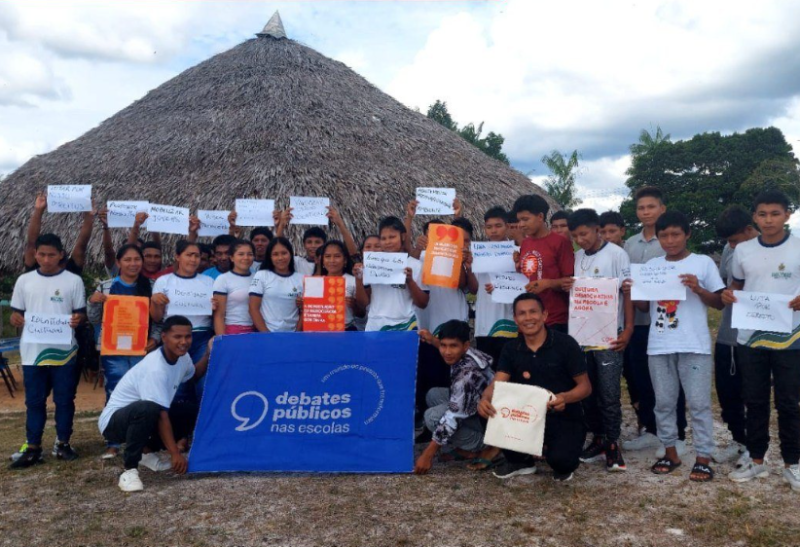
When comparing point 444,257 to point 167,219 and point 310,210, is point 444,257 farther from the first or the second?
point 167,219

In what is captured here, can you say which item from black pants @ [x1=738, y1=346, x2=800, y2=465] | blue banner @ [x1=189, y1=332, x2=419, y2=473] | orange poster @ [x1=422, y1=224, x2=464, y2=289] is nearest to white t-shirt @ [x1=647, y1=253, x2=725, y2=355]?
black pants @ [x1=738, y1=346, x2=800, y2=465]

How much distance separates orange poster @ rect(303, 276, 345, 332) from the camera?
473cm

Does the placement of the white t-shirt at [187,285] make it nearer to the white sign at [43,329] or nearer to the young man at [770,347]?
the white sign at [43,329]

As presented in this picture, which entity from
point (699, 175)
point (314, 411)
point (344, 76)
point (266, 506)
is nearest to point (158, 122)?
point (344, 76)

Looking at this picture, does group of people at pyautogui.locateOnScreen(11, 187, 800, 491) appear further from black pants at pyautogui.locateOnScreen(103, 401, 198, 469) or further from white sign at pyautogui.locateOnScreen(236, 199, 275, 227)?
white sign at pyautogui.locateOnScreen(236, 199, 275, 227)

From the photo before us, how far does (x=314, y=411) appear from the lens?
4340 millimetres

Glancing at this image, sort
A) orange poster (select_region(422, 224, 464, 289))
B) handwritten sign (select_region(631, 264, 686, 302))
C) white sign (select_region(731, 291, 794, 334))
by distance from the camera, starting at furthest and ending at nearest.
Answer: orange poster (select_region(422, 224, 464, 289)) < handwritten sign (select_region(631, 264, 686, 302)) < white sign (select_region(731, 291, 794, 334))

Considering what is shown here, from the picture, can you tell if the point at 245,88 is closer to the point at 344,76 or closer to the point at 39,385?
the point at 344,76

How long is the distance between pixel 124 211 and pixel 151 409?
7.09 feet

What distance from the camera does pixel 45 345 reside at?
4605 millimetres

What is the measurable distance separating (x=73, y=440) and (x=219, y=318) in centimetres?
226

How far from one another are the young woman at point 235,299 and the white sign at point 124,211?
3.93ft

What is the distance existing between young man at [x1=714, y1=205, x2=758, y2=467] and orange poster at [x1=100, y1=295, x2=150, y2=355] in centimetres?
440

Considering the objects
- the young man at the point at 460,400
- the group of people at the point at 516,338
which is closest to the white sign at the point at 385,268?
the group of people at the point at 516,338
